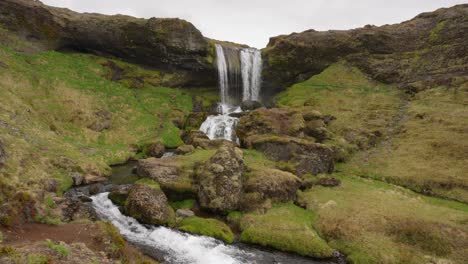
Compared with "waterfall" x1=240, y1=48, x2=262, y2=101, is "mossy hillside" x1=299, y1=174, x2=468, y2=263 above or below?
below

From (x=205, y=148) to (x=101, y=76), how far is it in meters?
35.9

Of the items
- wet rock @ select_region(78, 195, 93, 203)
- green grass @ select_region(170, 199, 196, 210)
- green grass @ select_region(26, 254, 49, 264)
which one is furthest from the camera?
green grass @ select_region(170, 199, 196, 210)

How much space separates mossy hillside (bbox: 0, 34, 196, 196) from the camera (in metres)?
35.6

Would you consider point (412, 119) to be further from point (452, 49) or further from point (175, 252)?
point (175, 252)

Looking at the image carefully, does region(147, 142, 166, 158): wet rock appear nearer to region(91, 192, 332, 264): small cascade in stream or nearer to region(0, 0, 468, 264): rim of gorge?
region(0, 0, 468, 264): rim of gorge

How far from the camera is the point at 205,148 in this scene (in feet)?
149

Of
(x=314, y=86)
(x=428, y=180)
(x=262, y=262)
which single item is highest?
(x=314, y=86)

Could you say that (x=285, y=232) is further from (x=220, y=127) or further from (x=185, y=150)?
(x=220, y=127)

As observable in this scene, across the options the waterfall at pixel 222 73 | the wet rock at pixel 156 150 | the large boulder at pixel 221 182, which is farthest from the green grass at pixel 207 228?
the waterfall at pixel 222 73

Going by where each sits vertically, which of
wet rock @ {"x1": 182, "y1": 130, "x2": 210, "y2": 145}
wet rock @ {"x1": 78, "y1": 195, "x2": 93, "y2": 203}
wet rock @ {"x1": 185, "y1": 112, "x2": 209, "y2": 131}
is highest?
wet rock @ {"x1": 185, "y1": 112, "x2": 209, "y2": 131}

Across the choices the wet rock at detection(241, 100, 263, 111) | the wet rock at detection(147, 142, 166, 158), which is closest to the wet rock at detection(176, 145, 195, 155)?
the wet rock at detection(147, 142, 166, 158)

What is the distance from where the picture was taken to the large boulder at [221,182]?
30.7m

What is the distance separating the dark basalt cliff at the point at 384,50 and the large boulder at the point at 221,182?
48.5 m

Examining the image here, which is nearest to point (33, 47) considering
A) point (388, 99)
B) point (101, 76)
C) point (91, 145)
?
point (101, 76)
